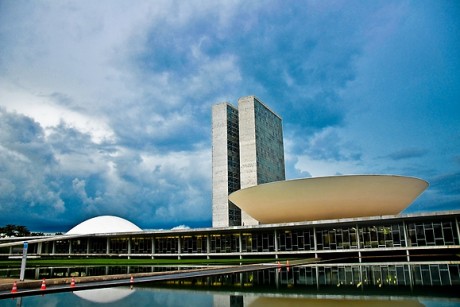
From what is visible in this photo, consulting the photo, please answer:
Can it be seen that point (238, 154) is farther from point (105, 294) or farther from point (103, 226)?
point (105, 294)

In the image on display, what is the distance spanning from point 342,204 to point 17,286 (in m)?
29.9

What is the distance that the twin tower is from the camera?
231ft

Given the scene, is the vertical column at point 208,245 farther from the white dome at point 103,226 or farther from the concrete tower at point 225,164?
the white dome at point 103,226

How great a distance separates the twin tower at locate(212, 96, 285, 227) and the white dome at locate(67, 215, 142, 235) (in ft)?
55.3

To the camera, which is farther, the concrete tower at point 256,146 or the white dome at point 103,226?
the concrete tower at point 256,146

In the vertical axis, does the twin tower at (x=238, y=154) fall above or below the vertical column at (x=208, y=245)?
above

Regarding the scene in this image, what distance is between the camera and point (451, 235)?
33188 millimetres

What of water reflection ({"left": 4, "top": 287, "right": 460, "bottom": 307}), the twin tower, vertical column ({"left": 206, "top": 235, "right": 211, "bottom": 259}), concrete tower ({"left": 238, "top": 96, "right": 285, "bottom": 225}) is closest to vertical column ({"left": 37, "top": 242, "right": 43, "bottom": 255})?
the twin tower

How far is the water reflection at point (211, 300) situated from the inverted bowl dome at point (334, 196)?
25.2 m

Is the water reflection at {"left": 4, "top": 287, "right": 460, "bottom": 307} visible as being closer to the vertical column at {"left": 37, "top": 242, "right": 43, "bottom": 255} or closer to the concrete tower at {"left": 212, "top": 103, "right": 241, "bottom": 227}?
the vertical column at {"left": 37, "top": 242, "right": 43, "bottom": 255}

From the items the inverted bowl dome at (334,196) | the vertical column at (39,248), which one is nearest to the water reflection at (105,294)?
the inverted bowl dome at (334,196)

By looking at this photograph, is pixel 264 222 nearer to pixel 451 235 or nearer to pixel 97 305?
pixel 451 235

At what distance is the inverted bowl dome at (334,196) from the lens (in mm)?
34844

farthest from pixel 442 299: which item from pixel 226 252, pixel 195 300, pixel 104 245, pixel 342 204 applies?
pixel 104 245
